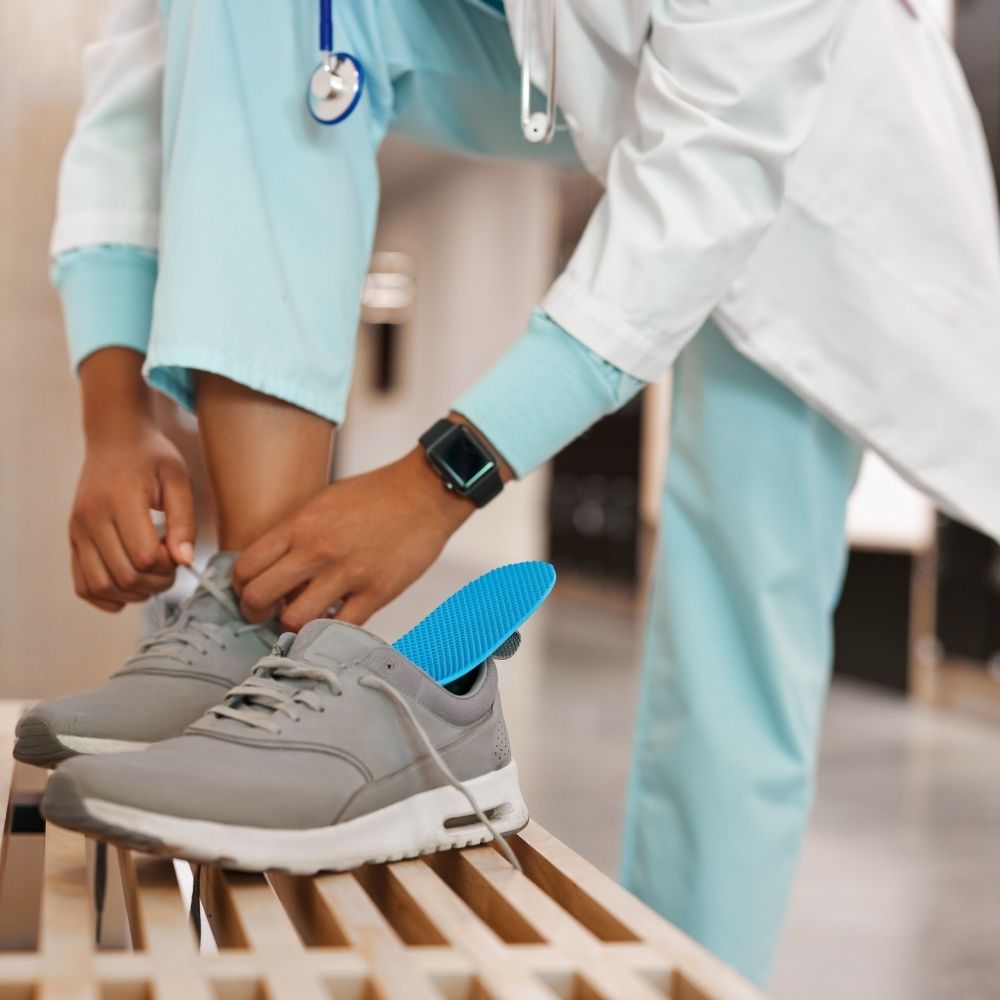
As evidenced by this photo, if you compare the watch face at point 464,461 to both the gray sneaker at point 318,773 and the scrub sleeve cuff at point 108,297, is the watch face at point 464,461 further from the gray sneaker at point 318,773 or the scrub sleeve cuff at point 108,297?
the scrub sleeve cuff at point 108,297

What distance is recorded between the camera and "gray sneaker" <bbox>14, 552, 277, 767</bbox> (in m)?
0.60

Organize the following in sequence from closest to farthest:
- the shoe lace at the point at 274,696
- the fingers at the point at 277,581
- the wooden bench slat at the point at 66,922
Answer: the wooden bench slat at the point at 66,922
the shoe lace at the point at 274,696
the fingers at the point at 277,581

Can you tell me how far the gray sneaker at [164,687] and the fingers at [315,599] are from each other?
0.04 meters

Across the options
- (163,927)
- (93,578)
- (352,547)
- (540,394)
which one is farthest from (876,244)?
(163,927)

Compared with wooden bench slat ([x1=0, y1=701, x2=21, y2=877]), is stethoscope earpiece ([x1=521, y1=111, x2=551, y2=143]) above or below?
above

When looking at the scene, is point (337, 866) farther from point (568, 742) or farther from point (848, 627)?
point (848, 627)

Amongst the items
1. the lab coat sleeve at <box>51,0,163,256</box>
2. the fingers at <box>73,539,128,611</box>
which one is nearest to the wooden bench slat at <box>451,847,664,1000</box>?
the fingers at <box>73,539,128,611</box>

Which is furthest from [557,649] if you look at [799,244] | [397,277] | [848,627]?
[397,277]

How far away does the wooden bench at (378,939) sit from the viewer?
1.24 ft

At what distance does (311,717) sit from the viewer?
521mm

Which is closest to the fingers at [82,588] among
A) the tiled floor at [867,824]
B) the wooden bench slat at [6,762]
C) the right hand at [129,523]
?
the right hand at [129,523]

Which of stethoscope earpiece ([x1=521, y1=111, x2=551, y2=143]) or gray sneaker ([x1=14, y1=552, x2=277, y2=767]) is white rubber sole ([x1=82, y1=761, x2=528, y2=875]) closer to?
gray sneaker ([x1=14, y1=552, x2=277, y2=767])

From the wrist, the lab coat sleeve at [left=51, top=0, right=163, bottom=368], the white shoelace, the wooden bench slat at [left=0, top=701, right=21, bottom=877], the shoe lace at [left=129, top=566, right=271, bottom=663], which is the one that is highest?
the lab coat sleeve at [left=51, top=0, right=163, bottom=368]

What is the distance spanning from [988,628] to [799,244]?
9.01ft
